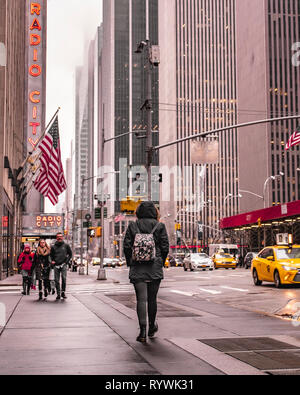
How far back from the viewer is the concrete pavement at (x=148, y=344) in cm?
649

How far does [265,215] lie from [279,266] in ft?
115

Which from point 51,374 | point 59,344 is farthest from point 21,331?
point 51,374

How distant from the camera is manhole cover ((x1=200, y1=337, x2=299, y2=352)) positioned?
7.82m

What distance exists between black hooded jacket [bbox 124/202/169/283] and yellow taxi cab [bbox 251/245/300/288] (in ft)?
41.2

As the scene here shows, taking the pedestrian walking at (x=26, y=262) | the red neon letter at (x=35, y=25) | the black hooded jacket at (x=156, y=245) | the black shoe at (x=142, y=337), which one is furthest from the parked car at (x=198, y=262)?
the black shoe at (x=142, y=337)

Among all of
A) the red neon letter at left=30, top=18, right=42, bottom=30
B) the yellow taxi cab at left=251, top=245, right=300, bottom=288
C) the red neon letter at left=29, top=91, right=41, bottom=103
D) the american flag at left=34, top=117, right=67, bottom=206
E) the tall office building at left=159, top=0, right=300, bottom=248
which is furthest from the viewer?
the tall office building at left=159, top=0, right=300, bottom=248

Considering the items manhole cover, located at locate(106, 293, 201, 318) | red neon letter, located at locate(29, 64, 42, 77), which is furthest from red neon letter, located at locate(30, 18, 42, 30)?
manhole cover, located at locate(106, 293, 201, 318)

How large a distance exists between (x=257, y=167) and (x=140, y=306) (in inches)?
5053

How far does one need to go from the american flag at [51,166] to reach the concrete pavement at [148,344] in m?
20.0

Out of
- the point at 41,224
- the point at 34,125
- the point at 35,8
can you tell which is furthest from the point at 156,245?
the point at 35,8

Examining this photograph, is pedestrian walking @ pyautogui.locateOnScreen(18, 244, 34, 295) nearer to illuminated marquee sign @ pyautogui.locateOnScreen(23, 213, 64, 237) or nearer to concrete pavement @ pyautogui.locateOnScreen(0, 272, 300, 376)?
concrete pavement @ pyautogui.locateOnScreen(0, 272, 300, 376)

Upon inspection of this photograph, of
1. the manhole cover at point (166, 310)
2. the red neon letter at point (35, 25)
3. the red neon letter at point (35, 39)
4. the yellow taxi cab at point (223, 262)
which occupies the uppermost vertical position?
the red neon letter at point (35, 25)

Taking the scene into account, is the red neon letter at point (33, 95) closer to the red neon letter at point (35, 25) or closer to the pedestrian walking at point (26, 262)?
the red neon letter at point (35, 25)
